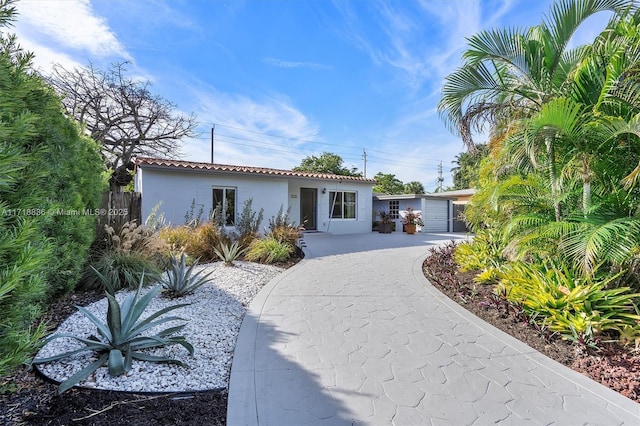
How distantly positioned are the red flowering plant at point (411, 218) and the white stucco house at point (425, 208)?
1.07 ft

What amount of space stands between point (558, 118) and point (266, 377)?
15.4ft

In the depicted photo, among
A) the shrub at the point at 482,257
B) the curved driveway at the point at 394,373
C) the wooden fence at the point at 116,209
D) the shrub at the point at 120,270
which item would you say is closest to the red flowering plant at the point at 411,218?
the shrub at the point at 482,257

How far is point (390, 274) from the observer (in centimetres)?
744

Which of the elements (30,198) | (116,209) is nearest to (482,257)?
(30,198)

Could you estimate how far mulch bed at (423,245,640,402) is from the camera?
10.2 ft

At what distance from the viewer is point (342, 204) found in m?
17.2

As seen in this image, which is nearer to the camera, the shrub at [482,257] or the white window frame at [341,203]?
the shrub at [482,257]

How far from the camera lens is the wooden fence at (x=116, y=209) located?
21.1 feet

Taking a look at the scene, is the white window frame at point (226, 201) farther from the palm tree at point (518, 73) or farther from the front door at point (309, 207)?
the palm tree at point (518, 73)

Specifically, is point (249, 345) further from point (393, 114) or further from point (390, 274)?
point (393, 114)

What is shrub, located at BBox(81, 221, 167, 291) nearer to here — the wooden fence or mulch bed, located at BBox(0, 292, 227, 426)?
the wooden fence

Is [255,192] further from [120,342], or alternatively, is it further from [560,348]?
[560,348]

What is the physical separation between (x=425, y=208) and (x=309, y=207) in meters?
7.78

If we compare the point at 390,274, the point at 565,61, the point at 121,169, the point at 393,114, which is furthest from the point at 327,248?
the point at 121,169
